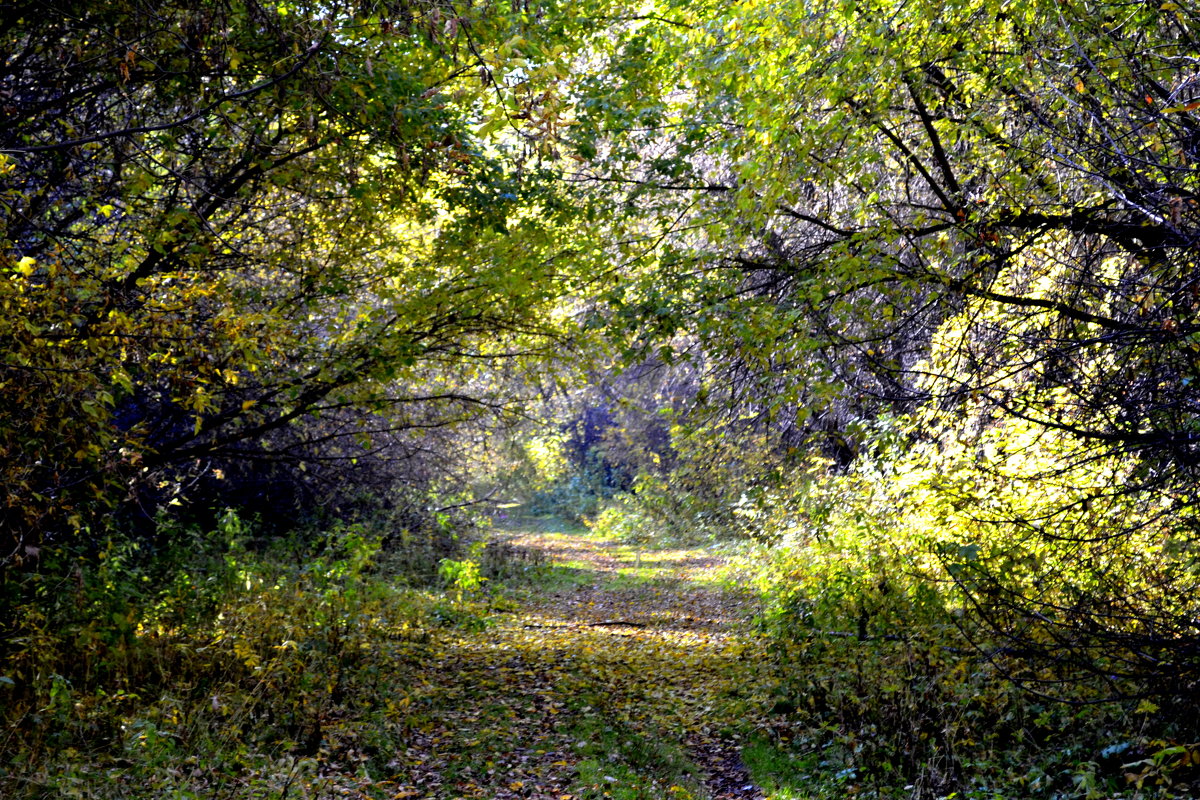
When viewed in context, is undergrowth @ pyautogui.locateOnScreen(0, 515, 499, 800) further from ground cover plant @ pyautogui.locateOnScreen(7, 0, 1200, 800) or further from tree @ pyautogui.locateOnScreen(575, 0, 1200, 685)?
tree @ pyautogui.locateOnScreen(575, 0, 1200, 685)

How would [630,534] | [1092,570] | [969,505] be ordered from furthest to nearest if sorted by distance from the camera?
[630,534], [969,505], [1092,570]

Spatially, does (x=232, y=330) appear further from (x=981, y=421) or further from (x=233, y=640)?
(x=981, y=421)

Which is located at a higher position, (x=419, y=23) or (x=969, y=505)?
(x=419, y=23)

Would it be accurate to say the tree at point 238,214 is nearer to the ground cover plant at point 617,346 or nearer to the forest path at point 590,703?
the ground cover plant at point 617,346

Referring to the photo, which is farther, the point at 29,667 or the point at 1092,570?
the point at 29,667

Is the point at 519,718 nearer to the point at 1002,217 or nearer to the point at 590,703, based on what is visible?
the point at 590,703

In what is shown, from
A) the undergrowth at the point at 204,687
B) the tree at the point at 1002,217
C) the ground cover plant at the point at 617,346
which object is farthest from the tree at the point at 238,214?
the tree at the point at 1002,217

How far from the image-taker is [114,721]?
5406mm

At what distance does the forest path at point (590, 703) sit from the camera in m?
5.89

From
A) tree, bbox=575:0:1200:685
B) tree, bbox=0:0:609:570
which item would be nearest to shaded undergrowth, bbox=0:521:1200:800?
tree, bbox=575:0:1200:685

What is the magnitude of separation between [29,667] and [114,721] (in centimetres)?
90

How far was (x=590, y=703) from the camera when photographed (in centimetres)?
780

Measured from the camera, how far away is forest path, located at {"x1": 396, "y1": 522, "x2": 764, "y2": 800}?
19.3 feet

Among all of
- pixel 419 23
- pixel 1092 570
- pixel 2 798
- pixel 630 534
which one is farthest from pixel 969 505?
pixel 630 534
